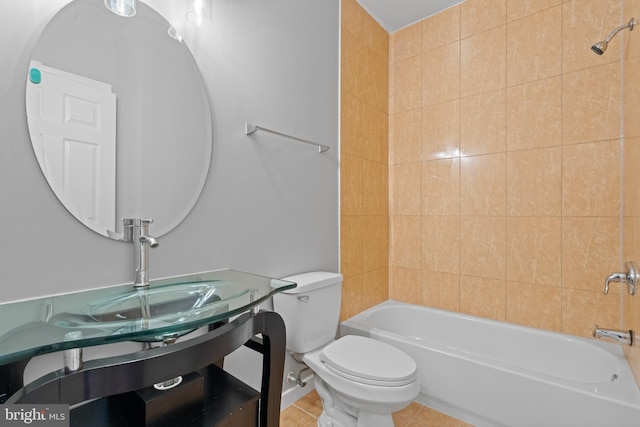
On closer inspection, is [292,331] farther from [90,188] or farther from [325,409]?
[90,188]

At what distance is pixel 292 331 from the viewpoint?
153 centimetres

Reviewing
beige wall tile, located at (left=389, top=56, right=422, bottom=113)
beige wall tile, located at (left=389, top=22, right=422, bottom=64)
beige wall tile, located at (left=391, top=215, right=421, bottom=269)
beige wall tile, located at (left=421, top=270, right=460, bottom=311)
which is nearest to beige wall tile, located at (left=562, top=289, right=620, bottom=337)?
beige wall tile, located at (left=421, top=270, right=460, bottom=311)

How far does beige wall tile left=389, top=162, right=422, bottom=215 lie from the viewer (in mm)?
2395

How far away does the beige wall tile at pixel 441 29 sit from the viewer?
7.27ft

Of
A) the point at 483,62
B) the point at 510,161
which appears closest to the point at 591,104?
the point at 510,161

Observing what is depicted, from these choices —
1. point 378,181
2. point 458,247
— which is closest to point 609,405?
point 458,247

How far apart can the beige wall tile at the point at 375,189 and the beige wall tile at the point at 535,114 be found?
0.86 m

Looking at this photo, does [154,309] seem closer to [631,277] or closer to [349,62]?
[631,277]

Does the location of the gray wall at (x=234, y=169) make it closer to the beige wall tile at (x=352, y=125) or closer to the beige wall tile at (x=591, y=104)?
the beige wall tile at (x=352, y=125)

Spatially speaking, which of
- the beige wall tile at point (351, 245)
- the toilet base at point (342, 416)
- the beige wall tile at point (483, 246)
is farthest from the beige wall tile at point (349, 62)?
the toilet base at point (342, 416)

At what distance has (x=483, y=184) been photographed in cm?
210

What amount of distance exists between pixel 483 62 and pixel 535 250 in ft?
4.15

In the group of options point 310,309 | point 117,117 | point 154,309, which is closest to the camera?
point 154,309

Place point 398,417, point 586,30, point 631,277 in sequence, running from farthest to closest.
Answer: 1. point 586,30
2. point 398,417
3. point 631,277
